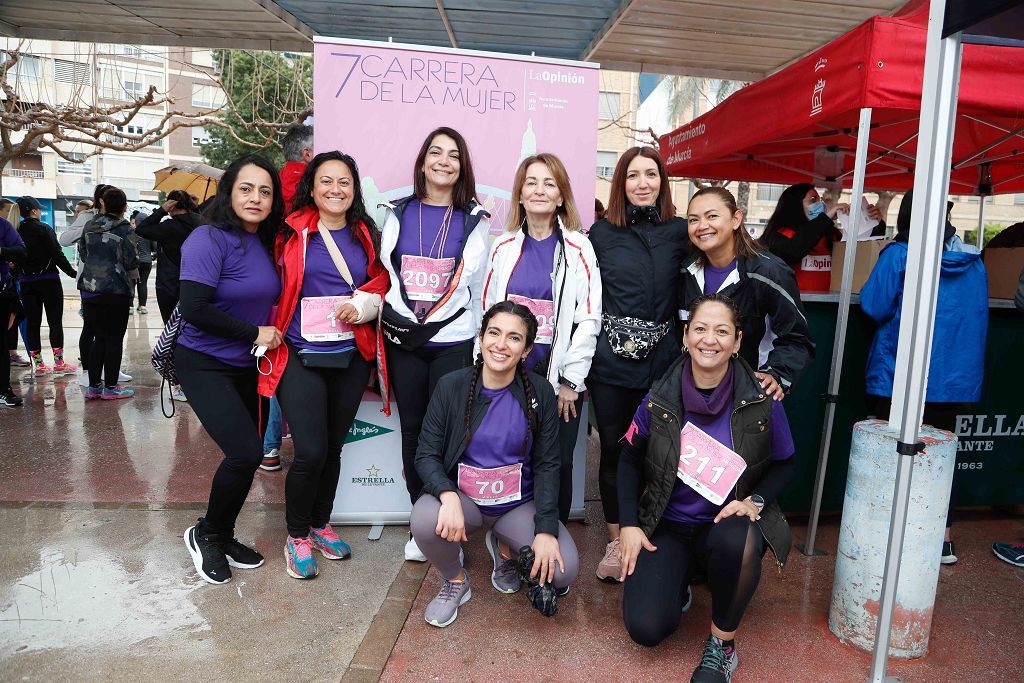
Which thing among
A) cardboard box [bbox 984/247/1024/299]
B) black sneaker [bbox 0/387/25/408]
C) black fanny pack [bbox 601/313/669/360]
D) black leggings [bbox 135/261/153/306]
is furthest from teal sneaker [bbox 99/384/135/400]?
cardboard box [bbox 984/247/1024/299]

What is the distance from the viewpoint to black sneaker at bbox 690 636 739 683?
245 cm

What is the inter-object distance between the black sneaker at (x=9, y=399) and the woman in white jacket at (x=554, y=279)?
16.4 feet

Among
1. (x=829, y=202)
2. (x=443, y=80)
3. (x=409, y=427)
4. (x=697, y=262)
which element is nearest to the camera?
(x=697, y=262)

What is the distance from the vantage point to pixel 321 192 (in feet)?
10.1

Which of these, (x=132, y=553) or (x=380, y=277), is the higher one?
(x=380, y=277)

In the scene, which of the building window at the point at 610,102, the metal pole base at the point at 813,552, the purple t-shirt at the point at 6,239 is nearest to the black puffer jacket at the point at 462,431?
the metal pole base at the point at 813,552

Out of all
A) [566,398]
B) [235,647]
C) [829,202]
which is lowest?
[235,647]

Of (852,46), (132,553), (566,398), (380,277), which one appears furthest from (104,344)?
(852,46)

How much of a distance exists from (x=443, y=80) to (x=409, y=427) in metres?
1.77

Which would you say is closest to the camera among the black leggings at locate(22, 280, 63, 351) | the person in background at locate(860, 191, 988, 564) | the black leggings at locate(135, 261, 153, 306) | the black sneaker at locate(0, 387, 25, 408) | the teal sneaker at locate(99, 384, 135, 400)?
the person in background at locate(860, 191, 988, 564)

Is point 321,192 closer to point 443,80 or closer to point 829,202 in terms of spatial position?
point 443,80

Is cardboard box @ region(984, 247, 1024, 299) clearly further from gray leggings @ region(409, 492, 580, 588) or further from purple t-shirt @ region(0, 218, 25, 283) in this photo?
purple t-shirt @ region(0, 218, 25, 283)

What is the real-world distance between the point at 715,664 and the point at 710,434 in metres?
0.82

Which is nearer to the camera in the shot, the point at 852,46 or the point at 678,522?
the point at 678,522
